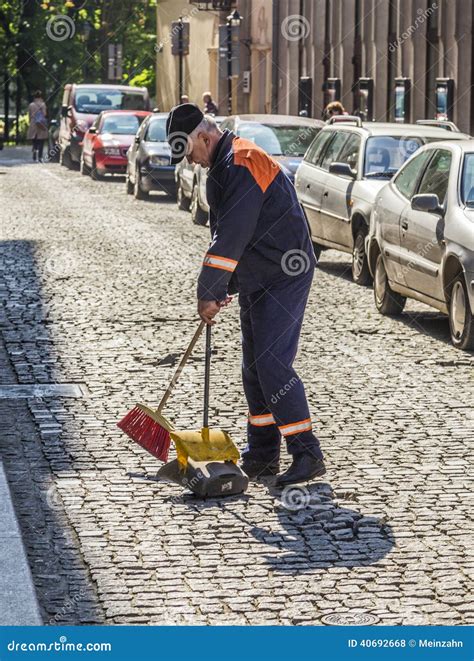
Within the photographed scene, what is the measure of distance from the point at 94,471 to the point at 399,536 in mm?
1831

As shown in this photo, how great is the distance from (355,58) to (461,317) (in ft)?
90.8

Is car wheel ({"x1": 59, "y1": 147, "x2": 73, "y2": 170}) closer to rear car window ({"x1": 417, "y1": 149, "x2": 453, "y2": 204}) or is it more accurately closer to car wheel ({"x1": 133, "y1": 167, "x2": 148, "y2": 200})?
car wheel ({"x1": 133, "y1": 167, "x2": 148, "y2": 200})

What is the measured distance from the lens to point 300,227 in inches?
300

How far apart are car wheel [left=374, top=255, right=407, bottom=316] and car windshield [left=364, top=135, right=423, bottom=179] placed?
105 inches

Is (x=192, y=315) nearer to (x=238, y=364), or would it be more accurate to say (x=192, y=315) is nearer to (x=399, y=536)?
(x=238, y=364)

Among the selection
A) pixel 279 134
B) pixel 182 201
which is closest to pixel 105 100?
pixel 182 201

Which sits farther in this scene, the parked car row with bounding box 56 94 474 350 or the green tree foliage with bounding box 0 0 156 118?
the green tree foliage with bounding box 0 0 156 118

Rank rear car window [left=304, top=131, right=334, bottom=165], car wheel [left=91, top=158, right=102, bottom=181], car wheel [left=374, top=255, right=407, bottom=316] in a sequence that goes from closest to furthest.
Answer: car wheel [left=374, top=255, right=407, bottom=316]
rear car window [left=304, top=131, right=334, bottom=165]
car wheel [left=91, top=158, right=102, bottom=181]

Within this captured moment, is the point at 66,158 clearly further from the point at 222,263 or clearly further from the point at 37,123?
the point at 222,263

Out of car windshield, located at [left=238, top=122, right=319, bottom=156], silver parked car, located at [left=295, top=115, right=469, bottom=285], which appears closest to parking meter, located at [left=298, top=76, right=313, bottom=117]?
car windshield, located at [left=238, top=122, right=319, bottom=156]

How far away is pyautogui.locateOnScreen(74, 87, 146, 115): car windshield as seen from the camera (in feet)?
141
